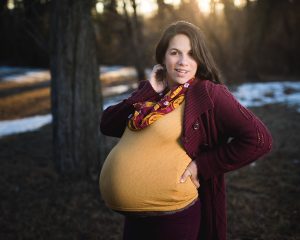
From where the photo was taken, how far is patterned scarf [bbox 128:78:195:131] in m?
1.72

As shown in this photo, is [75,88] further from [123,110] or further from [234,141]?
[234,141]

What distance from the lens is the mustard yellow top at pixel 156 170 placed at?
5.55 feet

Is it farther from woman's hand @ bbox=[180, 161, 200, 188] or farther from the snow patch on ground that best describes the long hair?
the snow patch on ground

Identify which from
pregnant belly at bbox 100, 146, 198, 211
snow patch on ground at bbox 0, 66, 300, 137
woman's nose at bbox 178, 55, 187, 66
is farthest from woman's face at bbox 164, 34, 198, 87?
snow patch on ground at bbox 0, 66, 300, 137

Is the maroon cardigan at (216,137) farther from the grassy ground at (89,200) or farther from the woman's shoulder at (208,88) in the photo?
the grassy ground at (89,200)

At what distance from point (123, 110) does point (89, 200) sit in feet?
8.23

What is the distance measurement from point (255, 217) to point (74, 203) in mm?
2109

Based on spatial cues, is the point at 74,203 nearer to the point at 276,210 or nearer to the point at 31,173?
the point at 31,173

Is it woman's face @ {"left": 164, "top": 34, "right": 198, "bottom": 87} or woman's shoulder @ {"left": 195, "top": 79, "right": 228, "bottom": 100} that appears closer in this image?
woman's shoulder @ {"left": 195, "top": 79, "right": 228, "bottom": 100}

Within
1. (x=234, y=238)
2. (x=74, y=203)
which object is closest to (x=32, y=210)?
(x=74, y=203)

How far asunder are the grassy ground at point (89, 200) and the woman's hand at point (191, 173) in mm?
1943

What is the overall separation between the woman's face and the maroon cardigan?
0.07m

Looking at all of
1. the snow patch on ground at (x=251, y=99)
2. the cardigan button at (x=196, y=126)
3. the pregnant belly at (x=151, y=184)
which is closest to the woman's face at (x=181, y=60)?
the cardigan button at (x=196, y=126)

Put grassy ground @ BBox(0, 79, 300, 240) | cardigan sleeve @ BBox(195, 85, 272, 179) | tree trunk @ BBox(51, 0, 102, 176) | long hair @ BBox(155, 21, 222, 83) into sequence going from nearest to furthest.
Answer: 1. cardigan sleeve @ BBox(195, 85, 272, 179)
2. long hair @ BBox(155, 21, 222, 83)
3. grassy ground @ BBox(0, 79, 300, 240)
4. tree trunk @ BBox(51, 0, 102, 176)
